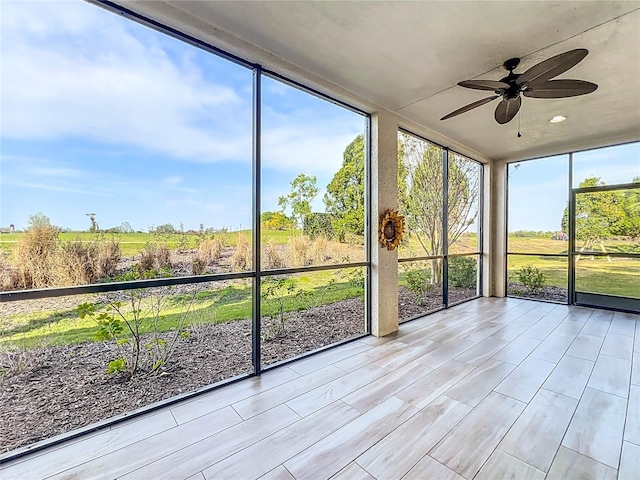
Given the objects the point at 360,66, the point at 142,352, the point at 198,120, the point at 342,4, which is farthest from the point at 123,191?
the point at 360,66

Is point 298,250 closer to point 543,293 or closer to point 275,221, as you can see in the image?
point 275,221

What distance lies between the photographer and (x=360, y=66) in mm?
2773

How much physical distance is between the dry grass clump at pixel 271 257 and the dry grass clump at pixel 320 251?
44 centimetres

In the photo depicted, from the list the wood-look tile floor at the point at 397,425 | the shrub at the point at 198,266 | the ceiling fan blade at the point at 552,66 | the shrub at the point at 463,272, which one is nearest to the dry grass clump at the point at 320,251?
the wood-look tile floor at the point at 397,425

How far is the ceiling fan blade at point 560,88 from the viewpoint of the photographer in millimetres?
2215

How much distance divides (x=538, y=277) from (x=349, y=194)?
4.62 metres

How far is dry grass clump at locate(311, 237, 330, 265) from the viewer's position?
3.26m

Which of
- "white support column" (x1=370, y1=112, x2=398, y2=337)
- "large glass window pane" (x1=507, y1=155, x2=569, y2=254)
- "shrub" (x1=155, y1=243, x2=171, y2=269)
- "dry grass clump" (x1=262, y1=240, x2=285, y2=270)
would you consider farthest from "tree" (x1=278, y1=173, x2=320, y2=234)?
"large glass window pane" (x1=507, y1=155, x2=569, y2=254)

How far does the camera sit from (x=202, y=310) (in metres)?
2.51

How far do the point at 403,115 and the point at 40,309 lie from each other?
4187 millimetres

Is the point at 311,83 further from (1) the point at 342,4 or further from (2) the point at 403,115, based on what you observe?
(2) the point at 403,115

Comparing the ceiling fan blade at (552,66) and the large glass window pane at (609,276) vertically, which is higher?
the ceiling fan blade at (552,66)

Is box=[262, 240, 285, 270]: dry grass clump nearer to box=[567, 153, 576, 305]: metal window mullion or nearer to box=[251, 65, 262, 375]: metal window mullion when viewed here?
box=[251, 65, 262, 375]: metal window mullion

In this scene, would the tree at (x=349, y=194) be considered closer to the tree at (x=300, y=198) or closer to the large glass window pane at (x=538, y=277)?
the tree at (x=300, y=198)
